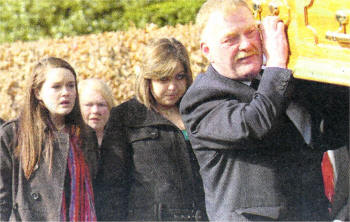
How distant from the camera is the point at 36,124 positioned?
489 centimetres

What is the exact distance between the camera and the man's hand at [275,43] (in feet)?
9.70

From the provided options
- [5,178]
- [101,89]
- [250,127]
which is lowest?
[5,178]

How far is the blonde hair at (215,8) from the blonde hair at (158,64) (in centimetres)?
150

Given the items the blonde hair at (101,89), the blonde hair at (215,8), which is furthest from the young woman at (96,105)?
the blonde hair at (215,8)

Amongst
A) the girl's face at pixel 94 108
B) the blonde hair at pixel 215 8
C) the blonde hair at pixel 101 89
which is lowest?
the girl's face at pixel 94 108

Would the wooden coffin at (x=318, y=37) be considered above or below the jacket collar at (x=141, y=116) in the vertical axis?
above

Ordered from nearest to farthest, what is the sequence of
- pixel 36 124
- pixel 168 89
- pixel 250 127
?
pixel 250 127 → pixel 168 89 → pixel 36 124

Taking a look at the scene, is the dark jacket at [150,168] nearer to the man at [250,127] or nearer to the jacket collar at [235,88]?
the man at [250,127]

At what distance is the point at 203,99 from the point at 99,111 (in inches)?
123

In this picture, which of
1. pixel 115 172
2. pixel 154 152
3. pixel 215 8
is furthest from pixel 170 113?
pixel 215 8

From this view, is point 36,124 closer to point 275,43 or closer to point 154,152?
point 154,152

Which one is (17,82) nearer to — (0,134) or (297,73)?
(0,134)

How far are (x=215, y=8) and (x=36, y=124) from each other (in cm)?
220

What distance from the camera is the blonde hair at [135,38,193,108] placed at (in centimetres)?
465
